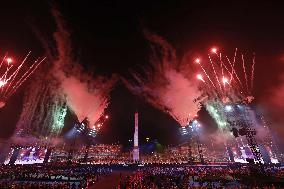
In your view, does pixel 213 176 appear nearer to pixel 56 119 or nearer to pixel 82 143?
pixel 56 119

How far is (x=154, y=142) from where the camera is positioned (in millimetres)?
83875

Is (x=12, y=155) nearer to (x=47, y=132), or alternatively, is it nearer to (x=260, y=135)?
(x=47, y=132)

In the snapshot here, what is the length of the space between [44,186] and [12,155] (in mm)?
36992

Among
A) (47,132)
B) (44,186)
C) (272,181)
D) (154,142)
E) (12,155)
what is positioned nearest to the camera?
(44,186)

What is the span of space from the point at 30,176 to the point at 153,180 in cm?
1832

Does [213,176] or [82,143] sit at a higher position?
[82,143]

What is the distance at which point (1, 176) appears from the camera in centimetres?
3284

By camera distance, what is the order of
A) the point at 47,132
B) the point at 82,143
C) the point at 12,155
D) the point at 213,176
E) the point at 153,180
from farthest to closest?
the point at 82,143
the point at 47,132
the point at 12,155
the point at 213,176
the point at 153,180

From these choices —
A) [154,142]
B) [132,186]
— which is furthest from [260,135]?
[132,186]

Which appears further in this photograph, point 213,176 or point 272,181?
point 213,176

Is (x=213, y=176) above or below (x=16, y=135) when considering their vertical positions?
below

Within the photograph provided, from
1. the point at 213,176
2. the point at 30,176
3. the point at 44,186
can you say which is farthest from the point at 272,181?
the point at 30,176

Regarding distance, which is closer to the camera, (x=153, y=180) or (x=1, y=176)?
(x=153, y=180)

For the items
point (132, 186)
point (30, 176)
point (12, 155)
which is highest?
point (12, 155)
